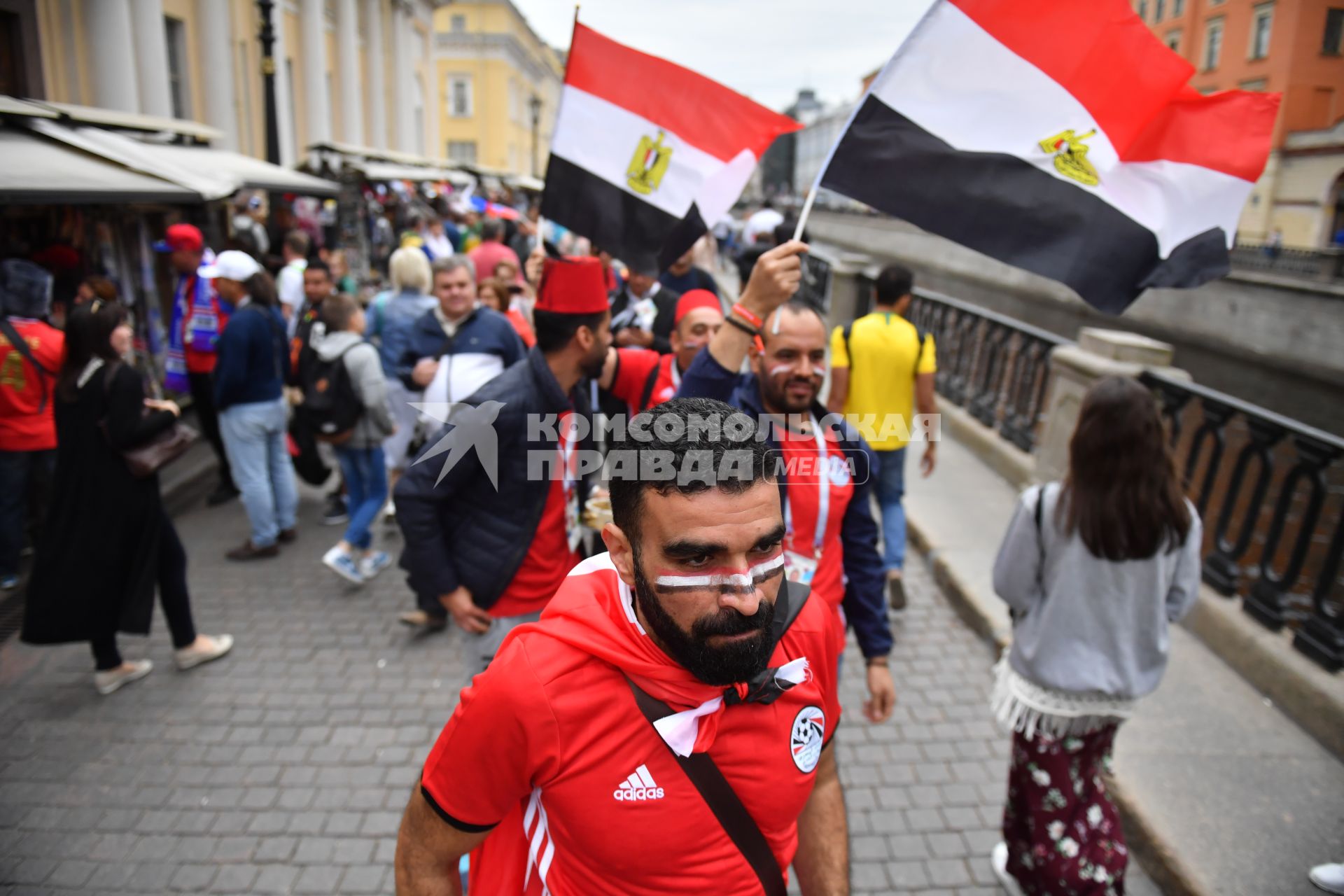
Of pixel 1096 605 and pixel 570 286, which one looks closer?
pixel 1096 605

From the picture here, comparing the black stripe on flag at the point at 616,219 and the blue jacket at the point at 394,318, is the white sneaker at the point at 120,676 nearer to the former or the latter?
the blue jacket at the point at 394,318

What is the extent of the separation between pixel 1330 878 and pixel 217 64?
19.8 m

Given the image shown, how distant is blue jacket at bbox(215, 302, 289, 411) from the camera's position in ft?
18.5

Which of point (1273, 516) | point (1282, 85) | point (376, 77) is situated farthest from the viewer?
point (376, 77)

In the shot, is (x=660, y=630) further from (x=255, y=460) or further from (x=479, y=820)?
(x=255, y=460)

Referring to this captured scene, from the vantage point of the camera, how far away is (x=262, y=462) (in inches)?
236

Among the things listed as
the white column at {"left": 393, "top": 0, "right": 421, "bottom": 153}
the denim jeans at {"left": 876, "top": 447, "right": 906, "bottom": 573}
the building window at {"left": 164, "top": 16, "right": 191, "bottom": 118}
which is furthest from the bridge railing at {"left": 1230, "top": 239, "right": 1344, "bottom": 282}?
the white column at {"left": 393, "top": 0, "right": 421, "bottom": 153}

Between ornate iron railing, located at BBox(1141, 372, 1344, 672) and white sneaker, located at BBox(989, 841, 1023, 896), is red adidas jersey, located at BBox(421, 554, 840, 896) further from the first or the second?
ornate iron railing, located at BBox(1141, 372, 1344, 672)

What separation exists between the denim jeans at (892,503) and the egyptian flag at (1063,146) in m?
2.89

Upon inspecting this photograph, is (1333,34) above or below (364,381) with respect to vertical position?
above

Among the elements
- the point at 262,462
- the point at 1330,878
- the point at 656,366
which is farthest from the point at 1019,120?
the point at 262,462

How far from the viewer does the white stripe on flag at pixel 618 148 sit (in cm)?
355

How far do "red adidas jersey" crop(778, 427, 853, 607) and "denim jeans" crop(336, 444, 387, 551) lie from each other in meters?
3.90

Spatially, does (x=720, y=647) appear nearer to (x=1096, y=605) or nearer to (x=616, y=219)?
(x=1096, y=605)
